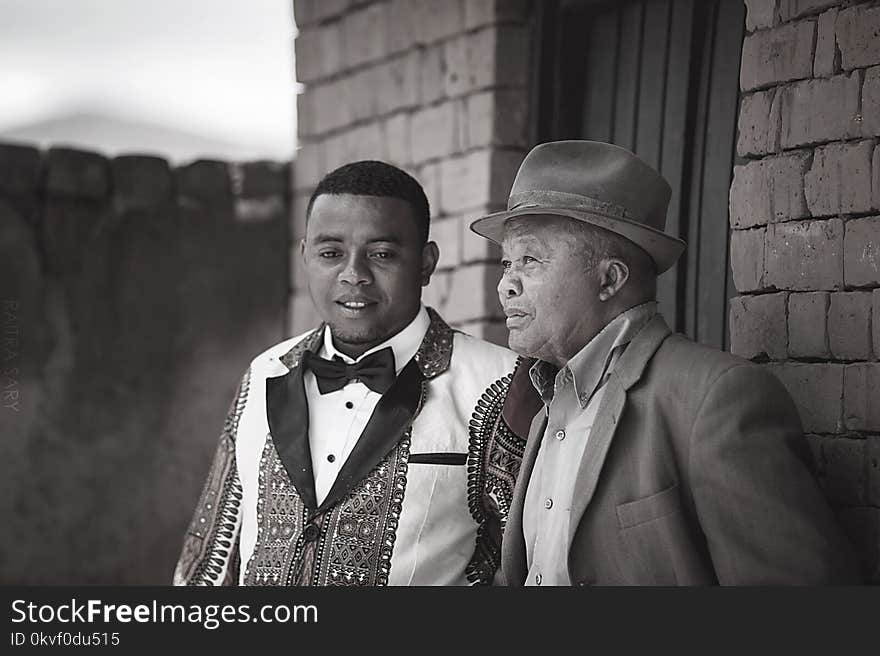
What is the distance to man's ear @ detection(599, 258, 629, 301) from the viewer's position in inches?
118

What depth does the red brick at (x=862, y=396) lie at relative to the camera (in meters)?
3.13

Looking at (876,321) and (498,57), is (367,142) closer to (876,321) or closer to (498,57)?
(498,57)

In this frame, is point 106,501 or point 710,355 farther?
point 106,501

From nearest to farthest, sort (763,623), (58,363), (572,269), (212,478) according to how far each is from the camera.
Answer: (763,623) → (572,269) → (212,478) → (58,363)

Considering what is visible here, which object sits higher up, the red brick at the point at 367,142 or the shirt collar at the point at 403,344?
the red brick at the point at 367,142

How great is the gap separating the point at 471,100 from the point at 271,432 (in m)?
1.92

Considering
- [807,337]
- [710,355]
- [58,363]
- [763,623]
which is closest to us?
[763,623]

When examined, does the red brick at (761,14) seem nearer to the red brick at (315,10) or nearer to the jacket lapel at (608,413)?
the jacket lapel at (608,413)

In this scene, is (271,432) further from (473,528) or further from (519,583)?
(519,583)

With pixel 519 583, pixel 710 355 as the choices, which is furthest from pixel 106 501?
pixel 710 355

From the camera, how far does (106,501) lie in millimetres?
6250

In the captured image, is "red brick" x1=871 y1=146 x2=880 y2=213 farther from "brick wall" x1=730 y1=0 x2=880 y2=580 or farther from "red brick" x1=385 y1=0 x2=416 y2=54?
"red brick" x1=385 y1=0 x2=416 y2=54

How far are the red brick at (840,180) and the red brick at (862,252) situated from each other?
0.04m

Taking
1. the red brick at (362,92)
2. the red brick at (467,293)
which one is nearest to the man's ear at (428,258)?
the red brick at (467,293)
